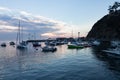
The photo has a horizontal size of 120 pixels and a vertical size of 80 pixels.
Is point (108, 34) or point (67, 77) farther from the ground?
point (108, 34)

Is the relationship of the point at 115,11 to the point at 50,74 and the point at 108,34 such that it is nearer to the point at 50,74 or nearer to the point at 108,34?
the point at 108,34

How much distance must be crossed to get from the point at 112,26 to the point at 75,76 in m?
150

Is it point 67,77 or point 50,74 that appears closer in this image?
point 67,77

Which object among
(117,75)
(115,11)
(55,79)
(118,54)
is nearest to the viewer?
(55,79)

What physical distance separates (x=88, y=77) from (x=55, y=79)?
206 inches

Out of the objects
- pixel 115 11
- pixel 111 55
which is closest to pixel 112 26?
pixel 115 11

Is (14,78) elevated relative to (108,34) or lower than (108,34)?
lower

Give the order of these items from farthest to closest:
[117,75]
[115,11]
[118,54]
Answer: [115,11] → [118,54] → [117,75]

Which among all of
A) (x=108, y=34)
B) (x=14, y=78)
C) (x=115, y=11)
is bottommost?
(x=14, y=78)

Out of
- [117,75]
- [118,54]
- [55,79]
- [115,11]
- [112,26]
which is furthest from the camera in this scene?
[115,11]

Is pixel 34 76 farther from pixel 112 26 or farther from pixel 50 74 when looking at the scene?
pixel 112 26

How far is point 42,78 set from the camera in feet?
106

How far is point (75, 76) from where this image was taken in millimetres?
33219

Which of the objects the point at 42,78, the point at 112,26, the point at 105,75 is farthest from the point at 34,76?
the point at 112,26
